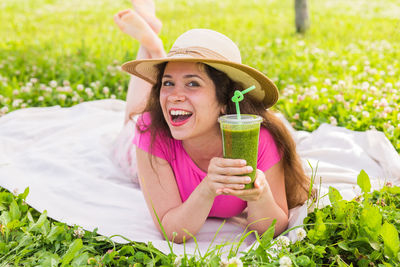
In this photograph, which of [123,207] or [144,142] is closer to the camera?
[144,142]

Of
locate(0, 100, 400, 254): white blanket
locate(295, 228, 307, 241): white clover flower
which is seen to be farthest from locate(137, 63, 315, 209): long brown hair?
locate(295, 228, 307, 241): white clover flower

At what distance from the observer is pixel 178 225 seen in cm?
264

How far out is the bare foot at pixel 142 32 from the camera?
13.9ft

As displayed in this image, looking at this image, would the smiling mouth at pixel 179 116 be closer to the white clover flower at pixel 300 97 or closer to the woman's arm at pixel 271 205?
the woman's arm at pixel 271 205

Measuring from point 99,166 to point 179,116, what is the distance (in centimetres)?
184

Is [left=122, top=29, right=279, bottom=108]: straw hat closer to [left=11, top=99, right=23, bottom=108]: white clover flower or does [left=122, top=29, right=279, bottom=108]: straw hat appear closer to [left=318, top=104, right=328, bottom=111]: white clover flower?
[left=318, top=104, right=328, bottom=111]: white clover flower

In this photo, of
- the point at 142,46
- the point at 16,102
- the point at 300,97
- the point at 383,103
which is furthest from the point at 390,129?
the point at 16,102

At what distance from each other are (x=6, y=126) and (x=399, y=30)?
4.71 metres

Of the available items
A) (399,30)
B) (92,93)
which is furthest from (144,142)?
(399,30)

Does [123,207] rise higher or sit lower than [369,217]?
lower

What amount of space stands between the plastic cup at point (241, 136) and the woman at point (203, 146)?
5cm

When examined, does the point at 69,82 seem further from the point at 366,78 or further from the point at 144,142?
the point at 366,78

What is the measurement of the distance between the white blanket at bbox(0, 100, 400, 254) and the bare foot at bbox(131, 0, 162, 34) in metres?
1.11

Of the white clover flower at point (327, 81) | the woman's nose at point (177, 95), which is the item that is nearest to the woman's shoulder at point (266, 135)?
the woman's nose at point (177, 95)
